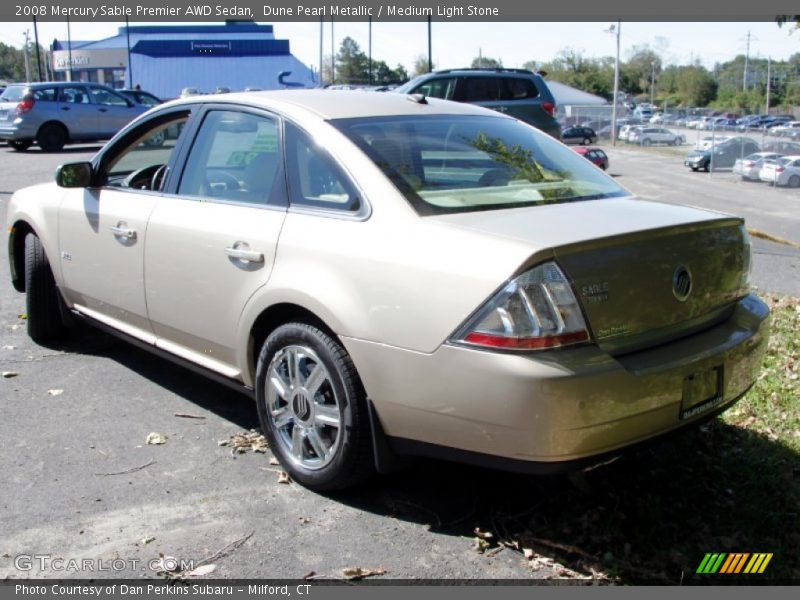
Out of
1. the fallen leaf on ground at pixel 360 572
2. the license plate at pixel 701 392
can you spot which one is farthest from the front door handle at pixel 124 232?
the license plate at pixel 701 392

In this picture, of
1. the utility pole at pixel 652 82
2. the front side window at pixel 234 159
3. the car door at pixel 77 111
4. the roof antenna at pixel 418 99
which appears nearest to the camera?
the front side window at pixel 234 159

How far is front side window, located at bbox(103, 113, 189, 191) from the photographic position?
4.72m

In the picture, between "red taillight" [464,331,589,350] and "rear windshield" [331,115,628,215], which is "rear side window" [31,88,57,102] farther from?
"red taillight" [464,331,589,350]

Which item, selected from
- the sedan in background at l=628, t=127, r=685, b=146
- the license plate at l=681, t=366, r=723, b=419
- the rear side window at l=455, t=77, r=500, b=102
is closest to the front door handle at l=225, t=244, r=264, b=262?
the license plate at l=681, t=366, r=723, b=419

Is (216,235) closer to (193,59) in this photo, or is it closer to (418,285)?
(418,285)

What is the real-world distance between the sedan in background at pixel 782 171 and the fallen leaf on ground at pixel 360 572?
112 feet

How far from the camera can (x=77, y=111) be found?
2195 cm

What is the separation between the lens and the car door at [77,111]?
21.8 metres

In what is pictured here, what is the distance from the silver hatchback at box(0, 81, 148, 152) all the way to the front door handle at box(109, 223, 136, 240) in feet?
61.0

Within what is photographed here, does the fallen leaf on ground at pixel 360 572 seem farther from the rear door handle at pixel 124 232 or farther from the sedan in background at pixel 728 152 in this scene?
the sedan in background at pixel 728 152

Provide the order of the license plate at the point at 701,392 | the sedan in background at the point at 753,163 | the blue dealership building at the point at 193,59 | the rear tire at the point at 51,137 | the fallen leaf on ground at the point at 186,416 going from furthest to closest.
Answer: the blue dealership building at the point at 193,59, the sedan in background at the point at 753,163, the rear tire at the point at 51,137, the fallen leaf on ground at the point at 186,416, the license plate at the point at 701,392

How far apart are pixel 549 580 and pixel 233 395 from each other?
2.43 metres

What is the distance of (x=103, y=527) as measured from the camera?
11.0 feet

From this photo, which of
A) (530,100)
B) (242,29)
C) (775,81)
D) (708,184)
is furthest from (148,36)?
(775,81)
